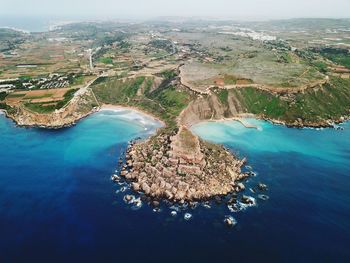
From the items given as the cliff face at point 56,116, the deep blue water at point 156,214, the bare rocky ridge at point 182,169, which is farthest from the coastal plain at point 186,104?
the deep blue water at point 156,214

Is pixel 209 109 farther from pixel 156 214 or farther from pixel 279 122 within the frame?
pixel 156 214

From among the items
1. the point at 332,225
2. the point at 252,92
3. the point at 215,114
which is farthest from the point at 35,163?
the point at 252,92

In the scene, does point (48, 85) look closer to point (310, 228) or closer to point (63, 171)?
point (63, 171)

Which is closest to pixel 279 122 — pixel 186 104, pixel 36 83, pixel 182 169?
pixel 186 104

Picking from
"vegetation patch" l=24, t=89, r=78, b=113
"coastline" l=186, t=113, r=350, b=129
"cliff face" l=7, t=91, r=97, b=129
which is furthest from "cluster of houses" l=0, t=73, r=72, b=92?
"coastline" l=186, t=113, r=350, b=129

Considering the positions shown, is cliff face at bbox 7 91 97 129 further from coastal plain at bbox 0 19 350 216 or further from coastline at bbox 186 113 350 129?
coastline at bbox 186 113 350 129

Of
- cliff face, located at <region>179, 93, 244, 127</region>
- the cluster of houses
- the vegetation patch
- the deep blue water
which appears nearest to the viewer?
the deep blue water
